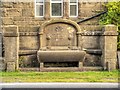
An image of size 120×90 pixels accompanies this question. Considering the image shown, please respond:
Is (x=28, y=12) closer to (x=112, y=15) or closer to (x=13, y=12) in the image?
(x=13, y=12)

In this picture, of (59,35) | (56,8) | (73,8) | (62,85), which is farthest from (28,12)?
(62,85)

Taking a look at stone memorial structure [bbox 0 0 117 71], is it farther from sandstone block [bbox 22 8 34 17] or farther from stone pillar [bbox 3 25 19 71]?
sandstone block [bbox 22 8 34 17]

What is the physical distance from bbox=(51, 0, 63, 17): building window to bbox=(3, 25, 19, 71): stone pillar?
15.7 ft

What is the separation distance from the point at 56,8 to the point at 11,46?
16.6 feet

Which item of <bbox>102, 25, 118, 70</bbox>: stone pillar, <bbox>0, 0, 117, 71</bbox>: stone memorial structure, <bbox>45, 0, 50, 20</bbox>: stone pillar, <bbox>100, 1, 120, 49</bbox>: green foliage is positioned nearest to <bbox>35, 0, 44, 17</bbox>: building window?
<bbox>45, 0, 50, 20</bbox>: stone pillar

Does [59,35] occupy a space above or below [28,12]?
below

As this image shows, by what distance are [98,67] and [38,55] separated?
7.01ft

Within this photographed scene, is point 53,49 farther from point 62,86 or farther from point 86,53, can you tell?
point 62,86

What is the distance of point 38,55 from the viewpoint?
1412cm

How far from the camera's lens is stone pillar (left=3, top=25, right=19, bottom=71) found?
553 inches

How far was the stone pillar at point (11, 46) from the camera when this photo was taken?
1405 centimetres

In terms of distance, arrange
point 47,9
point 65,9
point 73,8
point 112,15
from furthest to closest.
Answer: point 73,8 → point 65,9 → point 47,9 → point 112,15

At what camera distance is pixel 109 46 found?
14391 millimetres

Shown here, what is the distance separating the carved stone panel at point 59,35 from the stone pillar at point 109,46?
1.15 m
